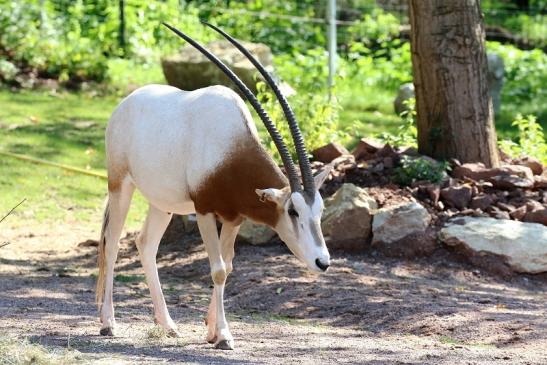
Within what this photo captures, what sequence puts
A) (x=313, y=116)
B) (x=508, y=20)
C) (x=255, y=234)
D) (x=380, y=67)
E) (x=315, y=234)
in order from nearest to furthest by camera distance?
(x=315, y=234), (x=255, y=234), (x=313, y=116), (x=380, y=67), (x=508, y=20)

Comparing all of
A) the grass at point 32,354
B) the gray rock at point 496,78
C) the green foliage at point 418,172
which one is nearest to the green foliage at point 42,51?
the gray rock at point 496,78

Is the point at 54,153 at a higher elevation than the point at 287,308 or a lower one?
lower

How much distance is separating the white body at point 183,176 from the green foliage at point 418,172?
2.86m

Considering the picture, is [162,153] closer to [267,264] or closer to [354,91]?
[267,264]

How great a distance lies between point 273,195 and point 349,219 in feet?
9.64

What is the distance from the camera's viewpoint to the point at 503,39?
19.7m

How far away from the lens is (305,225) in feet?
19.9

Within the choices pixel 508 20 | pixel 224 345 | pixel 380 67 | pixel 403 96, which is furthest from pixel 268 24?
pixel 224 345

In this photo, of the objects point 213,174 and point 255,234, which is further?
point 255,234

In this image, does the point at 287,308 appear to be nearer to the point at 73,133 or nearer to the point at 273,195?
the point at 273,195

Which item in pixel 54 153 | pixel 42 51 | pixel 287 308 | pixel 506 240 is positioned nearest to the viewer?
pixel 287 308

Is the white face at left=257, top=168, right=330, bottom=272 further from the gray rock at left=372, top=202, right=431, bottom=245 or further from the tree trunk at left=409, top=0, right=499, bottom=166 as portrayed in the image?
the tree trunk at left=409, top=0, right=499, bottom=166

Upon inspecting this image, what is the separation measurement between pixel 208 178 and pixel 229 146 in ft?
0.71

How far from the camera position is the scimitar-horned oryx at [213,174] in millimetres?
6129
